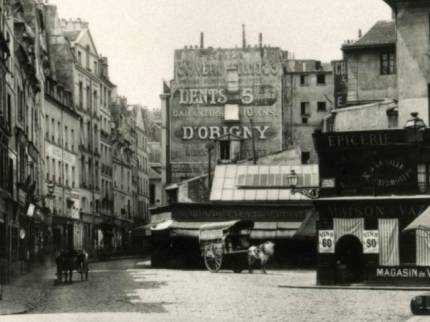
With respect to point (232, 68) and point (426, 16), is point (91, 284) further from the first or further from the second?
point (232, 68)

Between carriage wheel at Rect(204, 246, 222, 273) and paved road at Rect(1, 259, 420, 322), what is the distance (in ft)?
29.8

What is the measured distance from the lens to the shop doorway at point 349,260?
38.6 m

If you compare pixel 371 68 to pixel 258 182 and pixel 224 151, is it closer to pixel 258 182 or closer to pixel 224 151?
pixel 258 182

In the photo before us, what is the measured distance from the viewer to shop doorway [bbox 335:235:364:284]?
3862 centimetres

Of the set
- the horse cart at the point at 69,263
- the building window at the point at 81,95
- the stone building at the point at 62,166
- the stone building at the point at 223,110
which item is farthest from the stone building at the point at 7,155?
the stone building at the point at 223,110

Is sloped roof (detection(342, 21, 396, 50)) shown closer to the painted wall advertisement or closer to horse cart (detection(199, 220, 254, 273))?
horse cart (detection(199, 220, 254, 273))

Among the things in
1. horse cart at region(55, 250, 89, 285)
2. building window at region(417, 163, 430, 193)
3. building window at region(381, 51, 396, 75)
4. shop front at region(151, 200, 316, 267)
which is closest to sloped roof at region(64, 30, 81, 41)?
shop front at region(151, 200, 316, 267)

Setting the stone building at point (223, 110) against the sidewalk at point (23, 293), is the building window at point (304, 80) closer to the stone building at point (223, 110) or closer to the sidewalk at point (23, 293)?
the stone building at point (223, 110)

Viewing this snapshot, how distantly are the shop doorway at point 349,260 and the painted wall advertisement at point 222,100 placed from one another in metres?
50.4

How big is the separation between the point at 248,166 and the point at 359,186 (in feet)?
93.0

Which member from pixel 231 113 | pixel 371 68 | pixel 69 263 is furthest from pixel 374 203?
pixel 231 113

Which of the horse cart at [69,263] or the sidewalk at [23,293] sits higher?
the horse cart at [69,263]

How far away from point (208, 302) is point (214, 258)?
892 inches

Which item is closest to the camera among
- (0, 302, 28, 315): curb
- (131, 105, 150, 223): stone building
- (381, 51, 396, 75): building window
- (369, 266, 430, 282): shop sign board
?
(0, 302, 28, 315): curb
